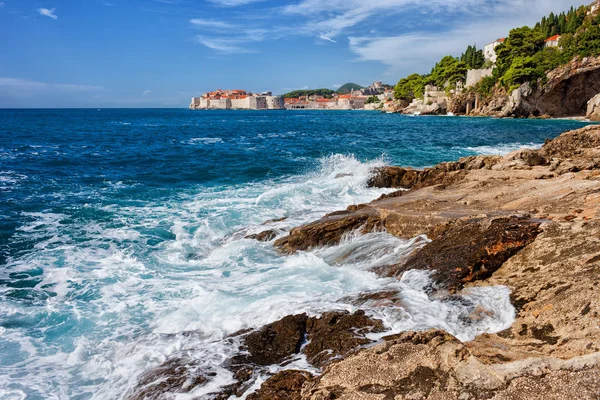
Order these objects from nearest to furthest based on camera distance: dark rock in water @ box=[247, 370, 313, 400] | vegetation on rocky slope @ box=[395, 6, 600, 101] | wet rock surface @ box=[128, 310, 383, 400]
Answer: dark rock in water @ box=[247, 370, 313, 400], wet rock surface @ box=[128, 310, 383, 400], vegetation on rocky slope @ box=[395, 6, 600, 101]

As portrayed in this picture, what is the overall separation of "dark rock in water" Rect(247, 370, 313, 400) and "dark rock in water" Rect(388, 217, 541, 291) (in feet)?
10.8

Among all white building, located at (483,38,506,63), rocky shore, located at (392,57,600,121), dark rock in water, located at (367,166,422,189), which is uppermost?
white building, located at (483,38,506,63)

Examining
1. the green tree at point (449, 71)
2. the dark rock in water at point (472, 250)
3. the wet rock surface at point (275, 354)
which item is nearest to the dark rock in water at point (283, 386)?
the wet rock surface at point (275, 354)

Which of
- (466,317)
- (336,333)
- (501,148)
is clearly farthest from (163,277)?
(501,148)

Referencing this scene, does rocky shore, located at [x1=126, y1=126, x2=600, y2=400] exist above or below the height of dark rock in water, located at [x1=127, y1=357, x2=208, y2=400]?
above

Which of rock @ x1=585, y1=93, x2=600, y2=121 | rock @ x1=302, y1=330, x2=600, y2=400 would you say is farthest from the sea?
rock @ x1=585, y1=93, x2=600, y2=121

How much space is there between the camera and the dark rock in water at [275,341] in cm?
548

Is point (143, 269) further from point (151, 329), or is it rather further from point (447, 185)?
point (447, 185)

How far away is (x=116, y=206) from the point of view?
1627 centimetres

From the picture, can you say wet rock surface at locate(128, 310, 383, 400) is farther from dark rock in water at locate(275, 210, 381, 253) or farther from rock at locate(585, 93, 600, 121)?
rock at locate(585, 93, 600, 121)

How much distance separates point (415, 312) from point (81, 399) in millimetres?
4963

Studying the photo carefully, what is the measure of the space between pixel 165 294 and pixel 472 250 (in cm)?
634

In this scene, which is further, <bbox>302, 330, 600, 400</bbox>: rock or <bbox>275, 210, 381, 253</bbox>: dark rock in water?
<bbox>275, 210, 381, 253</bbox>: dark rock in water

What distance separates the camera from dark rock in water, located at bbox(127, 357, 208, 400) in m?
5.05
